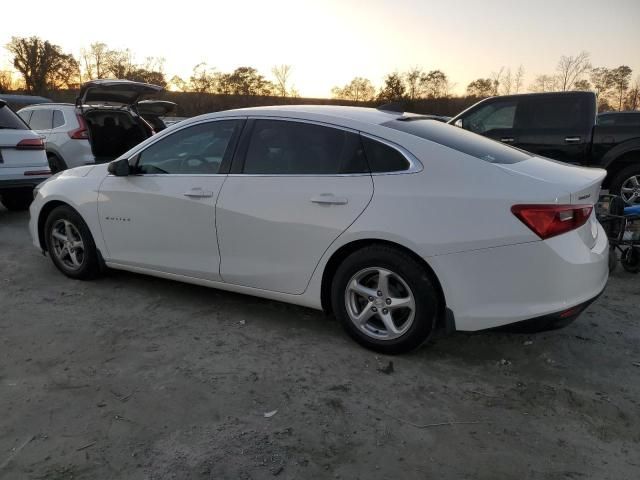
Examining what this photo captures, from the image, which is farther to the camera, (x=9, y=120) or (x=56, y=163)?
(x=56, y=163)

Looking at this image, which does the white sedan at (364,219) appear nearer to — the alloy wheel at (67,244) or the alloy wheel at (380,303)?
the alloy wheel at (380,303)

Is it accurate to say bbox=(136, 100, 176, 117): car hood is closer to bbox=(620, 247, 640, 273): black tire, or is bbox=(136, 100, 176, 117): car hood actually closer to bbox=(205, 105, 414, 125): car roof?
bbox=(205, 105, 414, 125): car roof

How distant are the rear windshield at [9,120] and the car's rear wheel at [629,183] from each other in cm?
856

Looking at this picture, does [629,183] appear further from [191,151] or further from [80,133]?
[80,133]

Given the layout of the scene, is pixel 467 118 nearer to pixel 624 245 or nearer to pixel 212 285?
pixel 624 245

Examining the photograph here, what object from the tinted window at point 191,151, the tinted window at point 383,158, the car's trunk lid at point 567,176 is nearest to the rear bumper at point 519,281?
the car's trunk lid at point 567,176

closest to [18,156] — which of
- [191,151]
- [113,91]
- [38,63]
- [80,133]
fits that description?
[113,91]

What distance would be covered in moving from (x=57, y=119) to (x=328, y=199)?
7.91 metres

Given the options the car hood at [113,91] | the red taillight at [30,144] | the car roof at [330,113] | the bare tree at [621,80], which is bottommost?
the red taillight at [30,144]

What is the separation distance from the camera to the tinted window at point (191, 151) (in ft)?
13.2

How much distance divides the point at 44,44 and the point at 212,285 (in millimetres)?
56103

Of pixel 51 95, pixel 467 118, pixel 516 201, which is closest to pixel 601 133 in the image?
pixel 467 118

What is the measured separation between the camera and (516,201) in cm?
291

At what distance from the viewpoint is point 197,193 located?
396 centimetres
